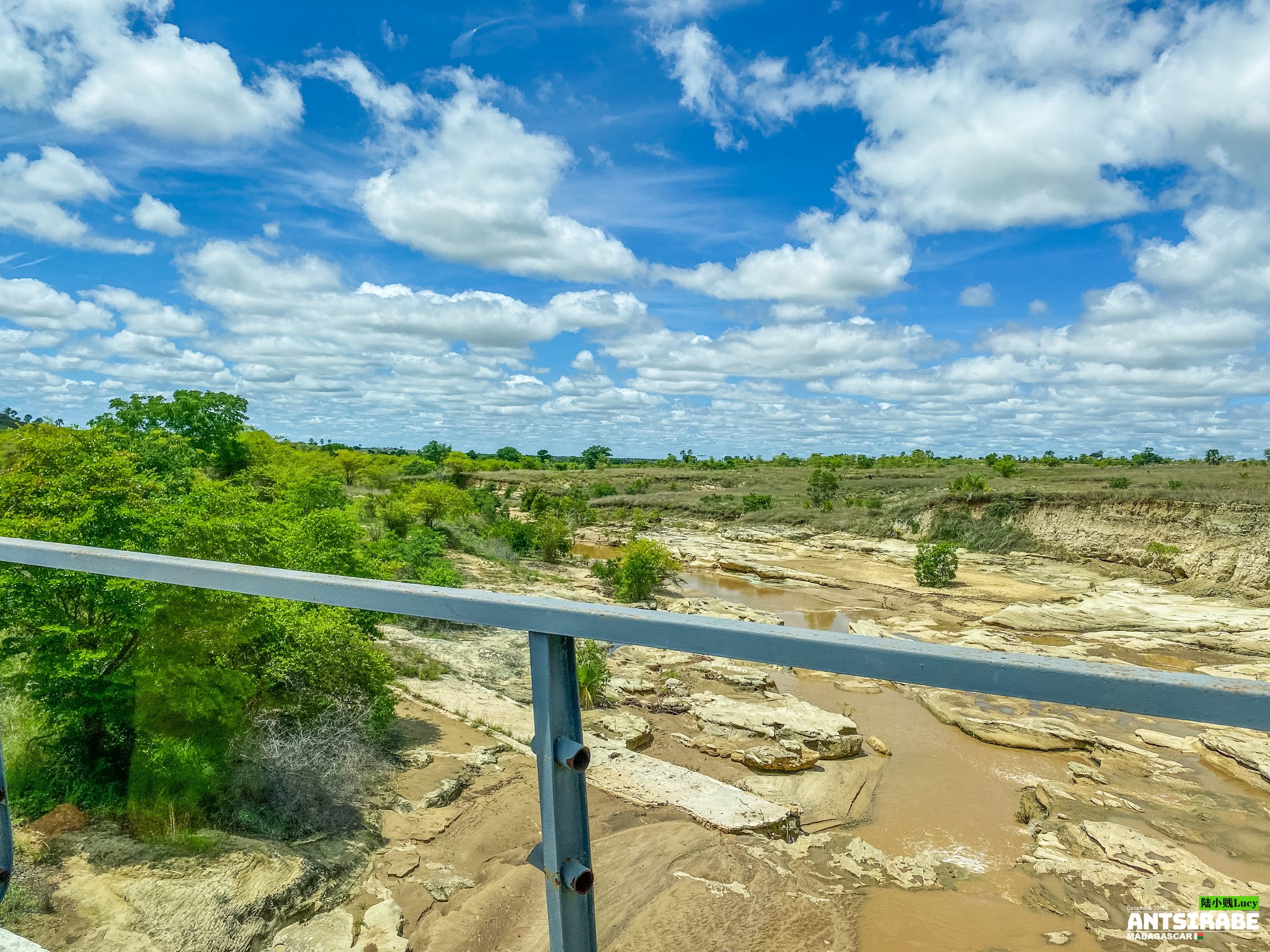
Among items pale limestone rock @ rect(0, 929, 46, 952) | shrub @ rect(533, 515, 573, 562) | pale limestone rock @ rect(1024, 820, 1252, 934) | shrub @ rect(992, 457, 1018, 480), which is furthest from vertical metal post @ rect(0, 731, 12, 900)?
shrub @ rect(992, 457, 1018, 480)

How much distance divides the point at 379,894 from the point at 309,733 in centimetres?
116

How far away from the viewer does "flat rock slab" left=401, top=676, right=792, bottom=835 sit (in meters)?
1.23

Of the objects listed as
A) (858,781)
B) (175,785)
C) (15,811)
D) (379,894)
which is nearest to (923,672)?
(858,781)

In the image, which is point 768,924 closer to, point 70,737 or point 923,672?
point 923,672

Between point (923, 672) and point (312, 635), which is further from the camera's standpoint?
point (312, 635)

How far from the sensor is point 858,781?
1480 millimetres

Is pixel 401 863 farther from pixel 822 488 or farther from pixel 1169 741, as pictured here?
pixel 822 488

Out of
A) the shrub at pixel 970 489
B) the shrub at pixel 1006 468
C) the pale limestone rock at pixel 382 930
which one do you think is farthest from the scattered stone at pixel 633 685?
the shrub at pixel 1006 468

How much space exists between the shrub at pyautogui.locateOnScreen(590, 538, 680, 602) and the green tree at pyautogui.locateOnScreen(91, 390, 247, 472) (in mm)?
18403

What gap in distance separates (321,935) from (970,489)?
39.2 m

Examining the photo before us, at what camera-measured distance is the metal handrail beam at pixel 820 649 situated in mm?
719

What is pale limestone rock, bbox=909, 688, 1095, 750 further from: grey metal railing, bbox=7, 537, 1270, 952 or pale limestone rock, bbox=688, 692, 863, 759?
pale limestone rock, bbox=688, 692, 863, 759

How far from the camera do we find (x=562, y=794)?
1.14 m

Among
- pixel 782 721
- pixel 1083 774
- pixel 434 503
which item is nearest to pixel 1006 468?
pixel 434 503
